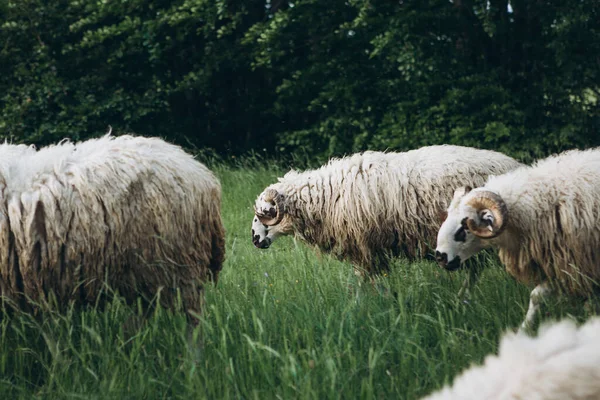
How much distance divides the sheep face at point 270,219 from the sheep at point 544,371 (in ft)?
13.9

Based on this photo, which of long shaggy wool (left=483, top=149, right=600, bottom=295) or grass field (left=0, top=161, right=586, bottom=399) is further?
long shaggy wool (left=483, top=149, right=600, bottom=295)

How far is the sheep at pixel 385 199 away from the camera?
17.3 ft

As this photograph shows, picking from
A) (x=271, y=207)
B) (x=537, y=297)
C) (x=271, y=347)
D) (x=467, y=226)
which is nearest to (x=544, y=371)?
(x=271, y=347)

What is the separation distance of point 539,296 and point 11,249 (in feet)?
9.67

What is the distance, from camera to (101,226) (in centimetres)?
348

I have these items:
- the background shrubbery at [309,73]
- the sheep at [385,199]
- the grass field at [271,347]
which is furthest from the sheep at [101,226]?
the background shrubbery at [309,73]

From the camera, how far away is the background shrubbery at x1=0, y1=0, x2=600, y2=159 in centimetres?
986

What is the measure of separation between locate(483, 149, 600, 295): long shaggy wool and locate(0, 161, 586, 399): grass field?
199mm

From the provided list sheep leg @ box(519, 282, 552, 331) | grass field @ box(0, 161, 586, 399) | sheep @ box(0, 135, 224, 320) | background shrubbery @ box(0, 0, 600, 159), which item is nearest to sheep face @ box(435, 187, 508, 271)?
grass field @ box(0, 161, 586, 399)

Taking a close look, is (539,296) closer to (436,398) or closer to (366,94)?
(436,398)

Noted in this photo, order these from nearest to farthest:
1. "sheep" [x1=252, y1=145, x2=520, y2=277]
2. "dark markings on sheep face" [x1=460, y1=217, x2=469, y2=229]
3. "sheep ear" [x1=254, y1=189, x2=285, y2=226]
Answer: "dark markings on sheep face" [x1=460, y1=217, x2=469, y2=229] < "sheep" [x1=252, y1=145, x2=520, y2=277] < "sheep ear" [x1=254, y1=189, x2=285, y2=226]

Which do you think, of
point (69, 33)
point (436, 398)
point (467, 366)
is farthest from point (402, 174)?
point (69, 33)

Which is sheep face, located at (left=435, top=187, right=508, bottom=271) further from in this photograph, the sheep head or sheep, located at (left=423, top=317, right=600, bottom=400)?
sheep, located at (left=423, top=317, right=600, bottom=400)

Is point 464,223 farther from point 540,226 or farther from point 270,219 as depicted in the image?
point 270,219
